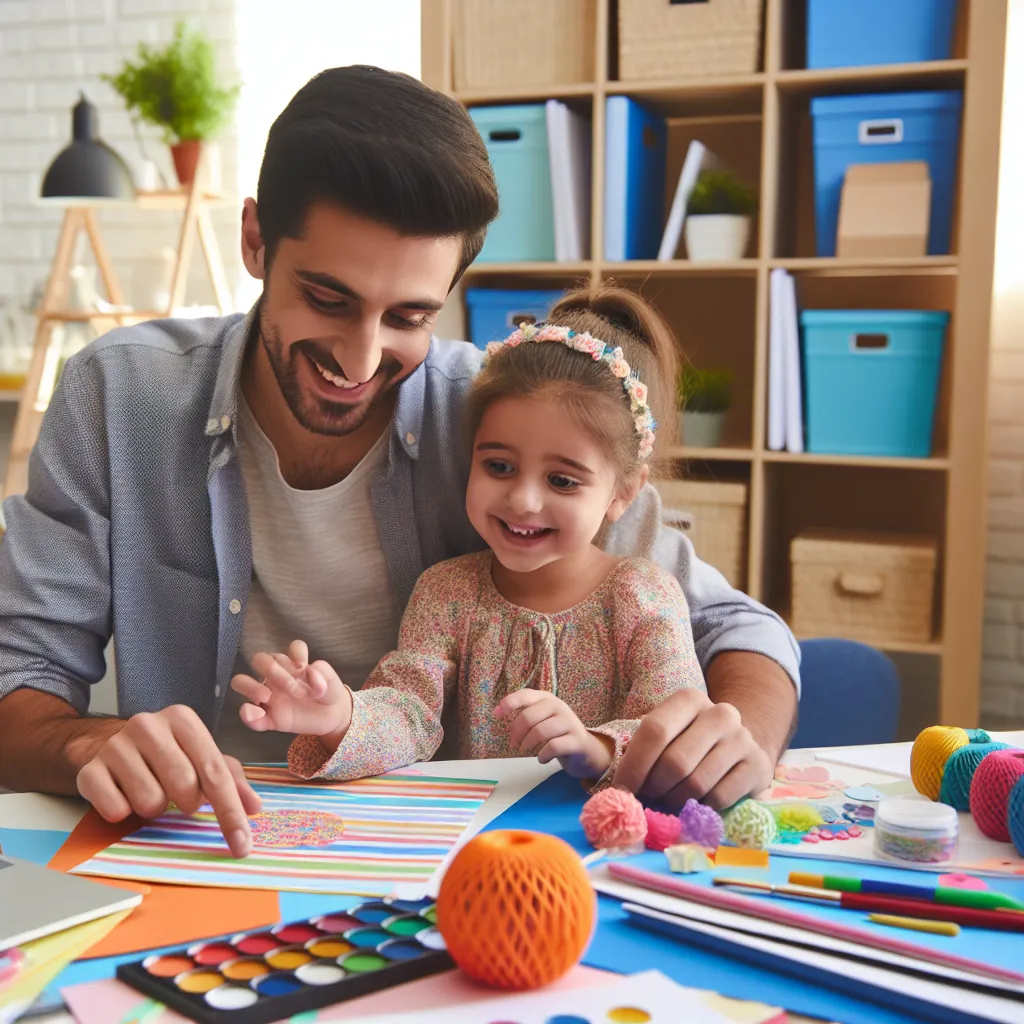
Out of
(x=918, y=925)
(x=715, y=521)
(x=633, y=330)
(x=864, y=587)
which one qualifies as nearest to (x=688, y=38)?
(x=715, y=521)

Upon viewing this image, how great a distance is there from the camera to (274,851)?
81 cm

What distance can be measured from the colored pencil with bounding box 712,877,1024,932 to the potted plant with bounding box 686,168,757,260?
194 cm

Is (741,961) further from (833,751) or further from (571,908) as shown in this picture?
(833,751)

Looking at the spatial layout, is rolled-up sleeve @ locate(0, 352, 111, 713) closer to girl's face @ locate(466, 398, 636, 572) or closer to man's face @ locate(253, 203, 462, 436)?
man's face @ locate(253, 203, 462, 436)

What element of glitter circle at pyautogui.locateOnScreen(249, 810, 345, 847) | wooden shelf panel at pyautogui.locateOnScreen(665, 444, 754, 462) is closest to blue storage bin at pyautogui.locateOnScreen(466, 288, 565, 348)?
wooden shelf panel at pyautogui.locateOnScreen(665, 444, 754, 462)

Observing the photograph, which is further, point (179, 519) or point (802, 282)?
point (802, 282)

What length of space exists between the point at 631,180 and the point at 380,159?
4.99 ft

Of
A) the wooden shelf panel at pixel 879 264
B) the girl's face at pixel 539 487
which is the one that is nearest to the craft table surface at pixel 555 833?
the girl's face at pixel 539 487

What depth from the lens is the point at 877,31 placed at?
2305 mm

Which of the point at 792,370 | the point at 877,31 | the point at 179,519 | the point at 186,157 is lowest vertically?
the point at 179,519

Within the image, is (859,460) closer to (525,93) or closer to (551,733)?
(525,93)

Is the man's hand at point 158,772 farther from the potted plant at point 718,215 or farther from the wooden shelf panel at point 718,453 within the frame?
the potted plant at point 718,215

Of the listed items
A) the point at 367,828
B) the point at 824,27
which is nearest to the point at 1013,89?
the point at 824,27

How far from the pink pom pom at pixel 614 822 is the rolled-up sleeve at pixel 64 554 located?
24.8 inches
